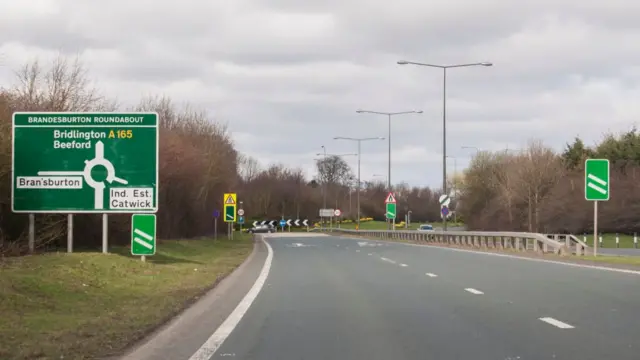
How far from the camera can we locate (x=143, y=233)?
72.7 feet


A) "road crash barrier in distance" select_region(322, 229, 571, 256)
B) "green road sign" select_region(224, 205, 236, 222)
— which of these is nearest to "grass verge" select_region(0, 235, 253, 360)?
"road crash barrier in distance" select_region(322, 229, 571, 256)

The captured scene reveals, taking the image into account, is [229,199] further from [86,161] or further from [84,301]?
[84,301]

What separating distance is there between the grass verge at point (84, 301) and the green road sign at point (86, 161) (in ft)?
7.03

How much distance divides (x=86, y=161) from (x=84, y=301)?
375 inches

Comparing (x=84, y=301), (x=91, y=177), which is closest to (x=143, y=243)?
(x=91, y=177)

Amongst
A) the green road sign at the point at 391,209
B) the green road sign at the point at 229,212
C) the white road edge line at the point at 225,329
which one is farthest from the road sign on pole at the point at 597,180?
the green road sign at the point at 391,209

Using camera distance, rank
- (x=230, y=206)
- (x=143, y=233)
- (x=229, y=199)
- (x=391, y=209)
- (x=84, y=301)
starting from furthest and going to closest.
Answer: (x=391, y=209), (x=230, y=206), (x=229, y=199), (x=143, y=233), (x=84, y=301)

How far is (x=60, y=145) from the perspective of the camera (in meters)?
21.8

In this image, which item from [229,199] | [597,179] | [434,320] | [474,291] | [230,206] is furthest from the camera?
[230,206]

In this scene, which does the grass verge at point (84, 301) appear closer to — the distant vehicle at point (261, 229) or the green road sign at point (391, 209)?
the green road sign at point (391, 209)

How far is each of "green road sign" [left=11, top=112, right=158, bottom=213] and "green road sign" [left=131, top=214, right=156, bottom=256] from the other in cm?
30

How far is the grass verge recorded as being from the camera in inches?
359

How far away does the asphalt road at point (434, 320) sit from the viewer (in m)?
8.87

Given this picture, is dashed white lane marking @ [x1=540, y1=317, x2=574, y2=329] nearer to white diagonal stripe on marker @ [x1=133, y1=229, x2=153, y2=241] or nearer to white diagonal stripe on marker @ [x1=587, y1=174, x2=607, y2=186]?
white diagonal stripe on marker @ [x1=133, y1=229, x2=153, y2=241]
